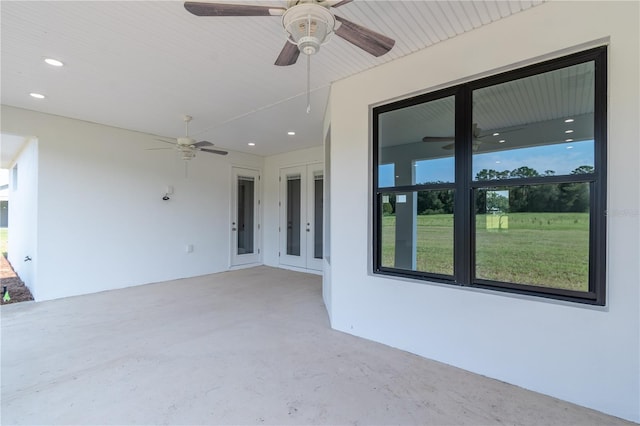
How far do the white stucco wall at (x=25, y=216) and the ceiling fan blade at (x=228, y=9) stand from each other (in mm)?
4648

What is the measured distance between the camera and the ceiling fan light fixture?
4.96 ft

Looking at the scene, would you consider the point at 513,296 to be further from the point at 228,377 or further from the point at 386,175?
the point at 228,377

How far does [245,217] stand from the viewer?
7.33 metres

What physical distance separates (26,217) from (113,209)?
1.61 m

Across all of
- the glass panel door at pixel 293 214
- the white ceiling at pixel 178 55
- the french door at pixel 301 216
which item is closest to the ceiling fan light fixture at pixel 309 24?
the white ceiling at pixel 178 55

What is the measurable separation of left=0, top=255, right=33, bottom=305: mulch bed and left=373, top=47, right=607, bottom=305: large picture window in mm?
5477

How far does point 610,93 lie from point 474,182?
1.00 meters

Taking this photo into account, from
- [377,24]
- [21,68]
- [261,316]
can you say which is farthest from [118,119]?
[377,24]

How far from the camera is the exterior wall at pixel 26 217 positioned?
14.6 feet

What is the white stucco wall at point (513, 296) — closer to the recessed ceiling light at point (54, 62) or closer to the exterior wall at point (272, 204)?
the recessed ceiling light at point (54, 62)

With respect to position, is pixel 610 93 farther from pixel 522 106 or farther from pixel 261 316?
pixel 261 316

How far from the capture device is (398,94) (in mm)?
2934

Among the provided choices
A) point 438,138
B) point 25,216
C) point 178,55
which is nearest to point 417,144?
point 438,138

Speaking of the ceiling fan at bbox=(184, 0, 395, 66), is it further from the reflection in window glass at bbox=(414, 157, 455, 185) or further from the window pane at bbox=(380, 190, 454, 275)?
the window pane at bbox=(380, 190, 454, 275)
